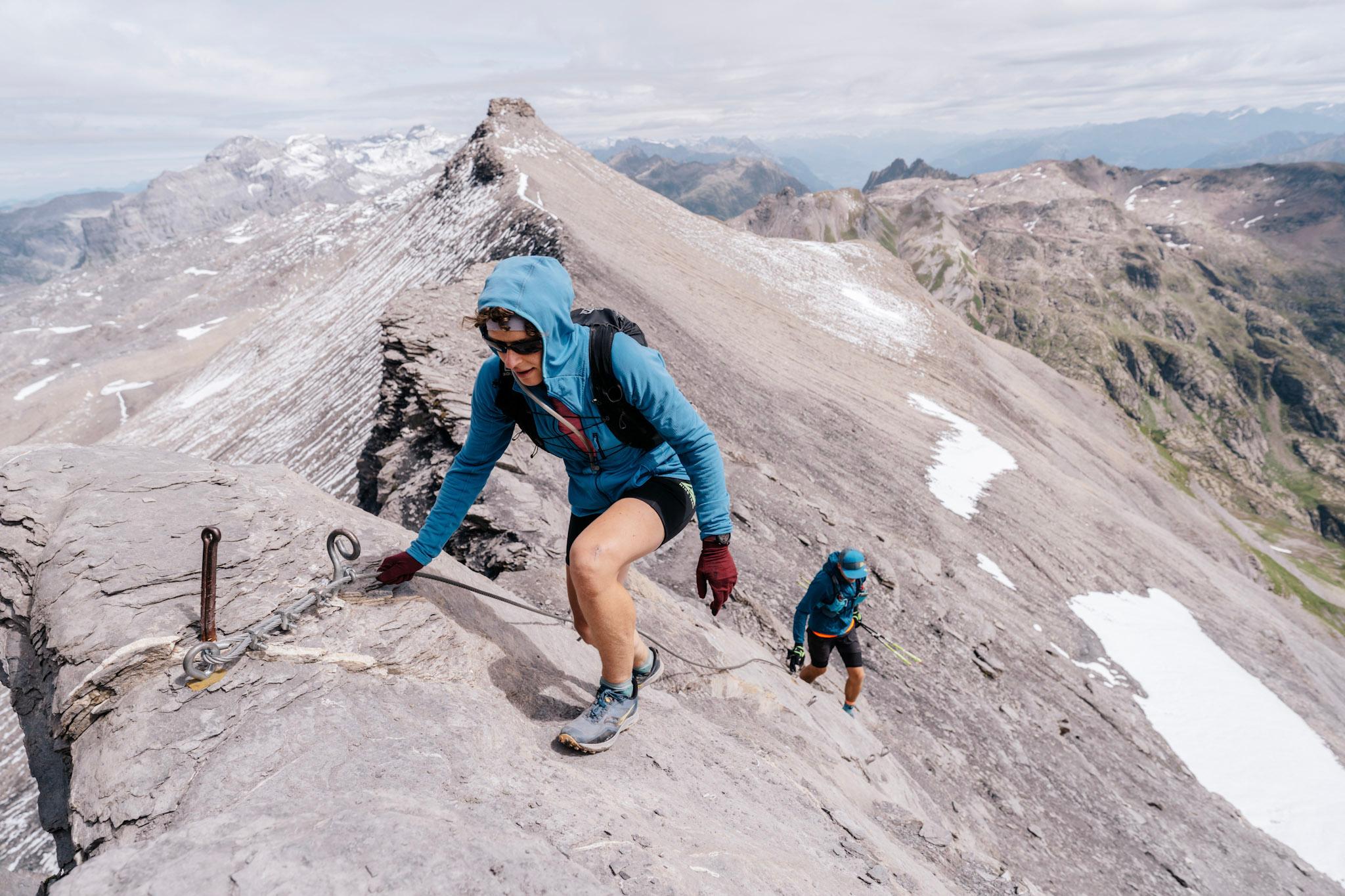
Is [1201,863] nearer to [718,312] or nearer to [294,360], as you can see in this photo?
[718,312]

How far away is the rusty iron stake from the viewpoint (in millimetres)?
4512

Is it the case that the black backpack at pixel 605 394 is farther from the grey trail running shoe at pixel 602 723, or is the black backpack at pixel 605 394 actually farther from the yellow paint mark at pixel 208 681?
the yellow paint mark at pixel 208 681

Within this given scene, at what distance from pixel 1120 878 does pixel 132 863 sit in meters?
15.0

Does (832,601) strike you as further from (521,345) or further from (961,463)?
(961,463)

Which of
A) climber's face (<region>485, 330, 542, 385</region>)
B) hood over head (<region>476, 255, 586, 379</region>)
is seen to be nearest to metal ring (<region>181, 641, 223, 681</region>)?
climber's face (<region>485, 330, 542, 385</region>)

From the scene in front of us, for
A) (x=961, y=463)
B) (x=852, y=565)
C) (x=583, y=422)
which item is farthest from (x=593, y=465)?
(x=961, y=463)

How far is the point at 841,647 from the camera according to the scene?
11273 mm

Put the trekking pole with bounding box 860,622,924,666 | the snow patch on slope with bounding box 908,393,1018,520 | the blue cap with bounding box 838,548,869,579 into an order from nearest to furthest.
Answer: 1. the blue cap with bounding box 838,548,869,579
2. the trekking pole with bounding box 860,622,924,666
3. the snow patch on slope with bounding box 908,393,1018,520

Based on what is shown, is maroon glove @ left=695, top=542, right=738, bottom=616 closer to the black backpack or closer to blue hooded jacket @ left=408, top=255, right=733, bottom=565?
blue hooded jacket @ left=408, top=255, right=733, bottom=565

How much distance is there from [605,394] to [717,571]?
1.77 metres

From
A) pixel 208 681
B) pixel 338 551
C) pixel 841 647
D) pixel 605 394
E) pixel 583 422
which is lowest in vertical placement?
pixel 841 647

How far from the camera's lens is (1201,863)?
1318 centimetres

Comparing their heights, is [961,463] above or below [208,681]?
below

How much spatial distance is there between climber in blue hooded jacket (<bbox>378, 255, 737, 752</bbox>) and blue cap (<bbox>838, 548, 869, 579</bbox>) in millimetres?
5595
